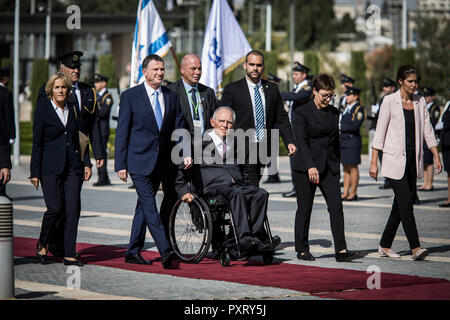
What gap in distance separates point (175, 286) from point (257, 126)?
277 centimetres

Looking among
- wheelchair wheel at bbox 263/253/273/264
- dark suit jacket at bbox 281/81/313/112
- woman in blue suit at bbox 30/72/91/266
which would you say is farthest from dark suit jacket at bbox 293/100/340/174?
dark suit jacket at bbox 281/81/313/112

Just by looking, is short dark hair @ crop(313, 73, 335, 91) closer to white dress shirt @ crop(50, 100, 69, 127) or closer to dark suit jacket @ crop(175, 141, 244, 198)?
dark suit jacket @ crop(175, 141, 244, 198)

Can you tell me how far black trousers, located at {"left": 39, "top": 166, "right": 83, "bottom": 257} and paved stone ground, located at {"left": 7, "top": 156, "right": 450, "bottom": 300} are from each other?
0.27 m

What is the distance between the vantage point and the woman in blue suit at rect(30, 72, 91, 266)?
339 inches

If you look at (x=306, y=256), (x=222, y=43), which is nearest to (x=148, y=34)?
(x=222, y=43)

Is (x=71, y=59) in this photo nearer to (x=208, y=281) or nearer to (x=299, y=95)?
(x=208, y=281)

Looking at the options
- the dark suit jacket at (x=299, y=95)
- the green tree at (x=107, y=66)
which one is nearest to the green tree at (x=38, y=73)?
the green tree at (x=107, y=66)

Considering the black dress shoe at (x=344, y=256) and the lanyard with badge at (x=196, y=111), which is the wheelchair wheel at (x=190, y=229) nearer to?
the lanyard with badge at (x=196, y=111)

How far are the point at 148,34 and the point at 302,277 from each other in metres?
9.76

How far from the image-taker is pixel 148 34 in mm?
16875

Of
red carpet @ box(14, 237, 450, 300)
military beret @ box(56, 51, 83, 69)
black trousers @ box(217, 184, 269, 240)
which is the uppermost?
military beret @ box(56, 51, 83, 69)

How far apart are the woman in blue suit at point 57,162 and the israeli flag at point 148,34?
7.78 m
